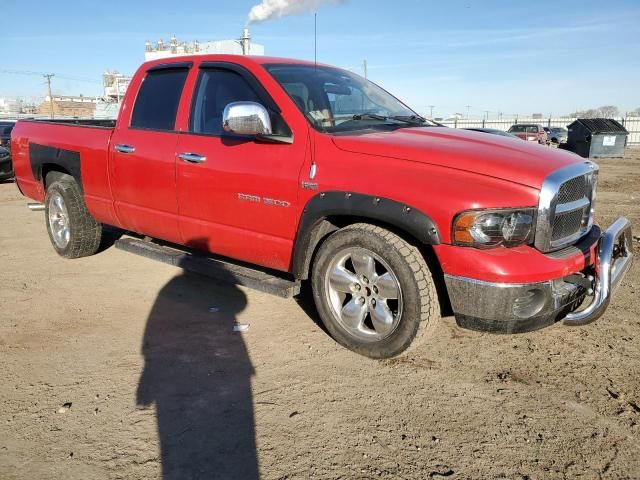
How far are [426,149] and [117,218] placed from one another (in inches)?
126

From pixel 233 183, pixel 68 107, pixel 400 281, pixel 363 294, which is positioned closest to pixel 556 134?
pixel 233 183

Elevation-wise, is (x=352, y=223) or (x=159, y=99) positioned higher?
(x=159, y=99)

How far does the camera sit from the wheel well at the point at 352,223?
127 inches

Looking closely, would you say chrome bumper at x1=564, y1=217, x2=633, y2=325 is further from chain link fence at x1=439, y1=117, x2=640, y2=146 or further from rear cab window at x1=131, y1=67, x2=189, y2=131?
chain link fence at x1=439, y1=117, x2=640, y2=146

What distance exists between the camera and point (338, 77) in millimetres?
4453

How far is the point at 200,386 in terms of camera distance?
312 centimetres

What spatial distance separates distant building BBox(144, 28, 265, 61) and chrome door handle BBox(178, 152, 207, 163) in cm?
913

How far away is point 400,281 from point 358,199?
0.56 meters

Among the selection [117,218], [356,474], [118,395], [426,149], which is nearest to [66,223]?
[117,218]

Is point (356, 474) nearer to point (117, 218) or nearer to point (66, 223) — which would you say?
point (117, 218)

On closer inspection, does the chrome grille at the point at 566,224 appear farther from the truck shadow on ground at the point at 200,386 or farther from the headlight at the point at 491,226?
the truck shadow on ground at the point at 200,386

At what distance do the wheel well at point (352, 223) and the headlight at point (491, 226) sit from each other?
0.88 feet

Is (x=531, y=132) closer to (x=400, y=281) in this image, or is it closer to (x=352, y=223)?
(x=352, y=223)


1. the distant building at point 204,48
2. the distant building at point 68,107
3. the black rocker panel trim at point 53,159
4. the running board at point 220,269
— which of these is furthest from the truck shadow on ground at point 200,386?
the distant building at point 68,107
